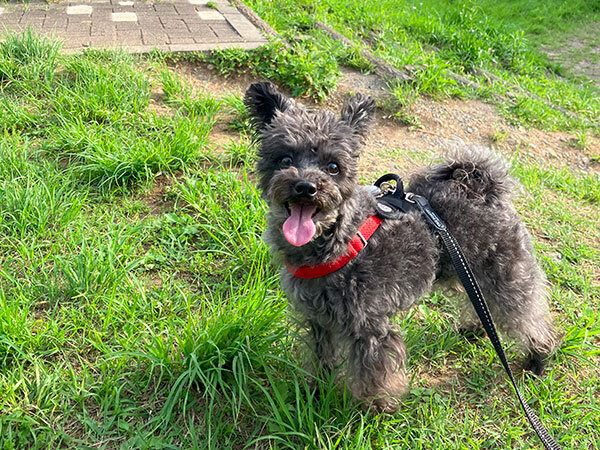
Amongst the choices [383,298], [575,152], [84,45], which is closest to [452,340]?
[383,298]

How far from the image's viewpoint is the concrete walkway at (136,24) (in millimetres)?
5469

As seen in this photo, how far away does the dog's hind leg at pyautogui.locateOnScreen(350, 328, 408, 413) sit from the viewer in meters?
2.20

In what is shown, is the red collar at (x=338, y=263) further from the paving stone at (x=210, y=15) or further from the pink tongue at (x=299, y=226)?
the paving stone at (x=210, y=15)

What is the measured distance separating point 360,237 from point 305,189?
0.40m

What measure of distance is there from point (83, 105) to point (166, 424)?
10.2ft

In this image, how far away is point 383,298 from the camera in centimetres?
220

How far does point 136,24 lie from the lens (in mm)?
6078

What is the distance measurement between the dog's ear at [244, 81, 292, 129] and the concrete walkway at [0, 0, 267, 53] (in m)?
3.40

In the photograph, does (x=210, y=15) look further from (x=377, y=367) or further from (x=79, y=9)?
(x=377, y=367)

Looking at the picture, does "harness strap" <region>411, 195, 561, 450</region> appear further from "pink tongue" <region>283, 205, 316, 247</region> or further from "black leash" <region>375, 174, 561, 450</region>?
"pink tongue" <region>283, 205, 316, 247</region>

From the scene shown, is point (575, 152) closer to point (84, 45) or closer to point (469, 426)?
point (469, 426)

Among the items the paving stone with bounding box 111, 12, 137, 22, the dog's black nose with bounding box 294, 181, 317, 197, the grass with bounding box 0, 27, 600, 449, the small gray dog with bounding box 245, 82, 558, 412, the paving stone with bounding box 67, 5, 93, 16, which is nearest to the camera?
the dog's black nose with bounding box 294, 181, 317, 197

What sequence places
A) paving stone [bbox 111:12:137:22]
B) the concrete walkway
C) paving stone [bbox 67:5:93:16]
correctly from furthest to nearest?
paving stone [bbox 67:5:93:16], paving stone [bbox 111:12:137:22], the concrete walkway

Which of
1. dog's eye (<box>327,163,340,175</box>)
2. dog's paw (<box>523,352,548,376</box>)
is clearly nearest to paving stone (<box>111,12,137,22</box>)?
dog's eye (<box>327,163,340,175</box>)
